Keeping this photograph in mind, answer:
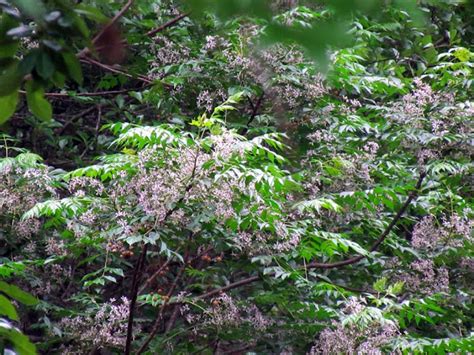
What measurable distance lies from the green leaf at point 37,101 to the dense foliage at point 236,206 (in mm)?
2030

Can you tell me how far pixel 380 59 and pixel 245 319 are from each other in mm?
2441

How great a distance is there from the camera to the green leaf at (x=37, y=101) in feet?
4.14

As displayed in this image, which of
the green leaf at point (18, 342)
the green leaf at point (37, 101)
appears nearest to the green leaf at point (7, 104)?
the green leaf at point (37, 101)

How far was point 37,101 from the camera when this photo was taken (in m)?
1.29

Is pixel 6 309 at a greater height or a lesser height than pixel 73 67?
lesser

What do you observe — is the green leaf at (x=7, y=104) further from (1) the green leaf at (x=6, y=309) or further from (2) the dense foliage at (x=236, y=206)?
(2) the dense foliage at (x=236, y=206)

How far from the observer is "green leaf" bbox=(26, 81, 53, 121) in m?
1.26

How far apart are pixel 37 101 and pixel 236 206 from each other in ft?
8.31

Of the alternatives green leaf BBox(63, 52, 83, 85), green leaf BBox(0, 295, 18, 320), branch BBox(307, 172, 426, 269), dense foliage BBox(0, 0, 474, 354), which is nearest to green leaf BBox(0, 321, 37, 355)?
green leaf BBox(0, 295, 18, 320)

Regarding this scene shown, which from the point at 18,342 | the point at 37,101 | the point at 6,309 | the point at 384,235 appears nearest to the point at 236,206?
the point at 384,235

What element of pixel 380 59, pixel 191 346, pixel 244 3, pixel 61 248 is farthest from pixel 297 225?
pixel 244 3

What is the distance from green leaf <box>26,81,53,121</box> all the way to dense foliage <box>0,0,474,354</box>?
203 cm

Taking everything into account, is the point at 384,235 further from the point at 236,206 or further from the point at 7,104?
the point at 7,104

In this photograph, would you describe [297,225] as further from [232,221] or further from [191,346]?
[191,346]
